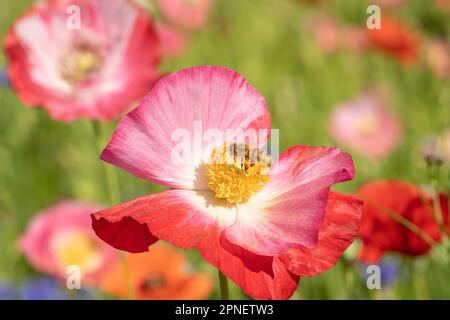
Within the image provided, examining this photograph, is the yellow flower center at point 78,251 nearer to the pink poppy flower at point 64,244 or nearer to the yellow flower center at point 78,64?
the pink poppy flower at point 64,244

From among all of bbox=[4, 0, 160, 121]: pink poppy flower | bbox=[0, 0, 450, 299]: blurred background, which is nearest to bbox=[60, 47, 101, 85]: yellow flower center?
bbox=[4, 0, 160, 121]: pink poppy flower

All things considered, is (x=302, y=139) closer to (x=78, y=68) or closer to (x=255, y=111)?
(x=78, y=68)

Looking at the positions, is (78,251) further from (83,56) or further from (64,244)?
(83,56)

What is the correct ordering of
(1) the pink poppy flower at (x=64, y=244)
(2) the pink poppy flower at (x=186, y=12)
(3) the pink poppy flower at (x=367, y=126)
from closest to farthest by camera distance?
(1) the pink poppy flower at (x=64, y=244) → (3) the pink poppy flower at (x=367, y=126) → (2) the pink poppy flower at (x=186, y=12)

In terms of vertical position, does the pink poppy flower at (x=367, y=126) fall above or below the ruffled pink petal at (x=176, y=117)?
above

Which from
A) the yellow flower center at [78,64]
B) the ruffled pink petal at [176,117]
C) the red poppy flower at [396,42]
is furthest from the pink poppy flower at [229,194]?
the red poppy flower at [396,42]

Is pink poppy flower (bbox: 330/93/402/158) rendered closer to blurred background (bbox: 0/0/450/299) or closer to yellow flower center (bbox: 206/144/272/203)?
blurred background (bbox: 0/0/450/299)
